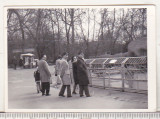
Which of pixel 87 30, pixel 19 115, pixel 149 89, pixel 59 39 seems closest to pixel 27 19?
pixel 59 39

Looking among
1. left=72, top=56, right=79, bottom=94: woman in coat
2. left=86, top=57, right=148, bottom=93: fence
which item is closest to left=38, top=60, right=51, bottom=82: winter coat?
left=72, top=56, right=79, bottom=94: woman in coat

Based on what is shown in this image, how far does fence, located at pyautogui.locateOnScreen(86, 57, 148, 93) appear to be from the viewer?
1.79 metres

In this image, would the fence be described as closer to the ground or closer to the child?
the ground

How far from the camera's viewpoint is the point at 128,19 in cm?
182

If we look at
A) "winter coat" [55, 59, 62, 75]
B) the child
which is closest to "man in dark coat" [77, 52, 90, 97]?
"winter coat" [55, 59, 62, 75]

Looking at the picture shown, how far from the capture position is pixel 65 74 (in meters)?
1.84

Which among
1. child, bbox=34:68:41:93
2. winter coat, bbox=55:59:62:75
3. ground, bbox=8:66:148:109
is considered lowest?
ground, bbox=8:66:148:109

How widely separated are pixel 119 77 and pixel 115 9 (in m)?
0.47

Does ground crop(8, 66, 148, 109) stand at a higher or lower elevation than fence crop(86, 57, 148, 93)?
lower

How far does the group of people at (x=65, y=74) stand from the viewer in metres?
1.82

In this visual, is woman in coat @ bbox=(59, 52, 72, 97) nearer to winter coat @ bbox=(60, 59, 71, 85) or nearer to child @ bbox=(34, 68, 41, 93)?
winter coat @ bbox=(60, 59, 71, 85)

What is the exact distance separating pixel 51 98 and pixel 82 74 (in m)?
0.27

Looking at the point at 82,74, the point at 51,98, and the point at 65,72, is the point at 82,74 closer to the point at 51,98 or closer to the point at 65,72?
the point at 65,72

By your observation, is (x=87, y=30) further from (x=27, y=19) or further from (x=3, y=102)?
(x=3, y=102)
